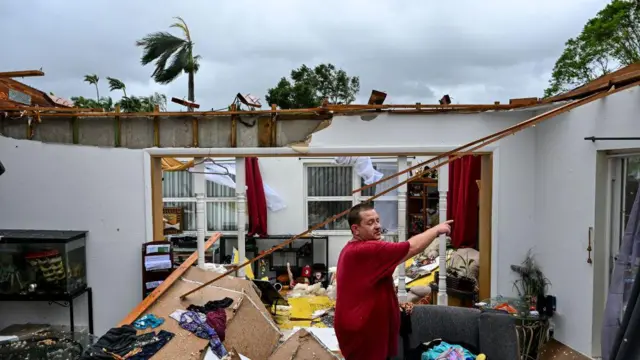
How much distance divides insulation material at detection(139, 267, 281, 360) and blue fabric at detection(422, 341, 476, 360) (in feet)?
4.95

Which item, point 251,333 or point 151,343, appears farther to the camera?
point 251,333

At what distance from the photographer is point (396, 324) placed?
2.34m

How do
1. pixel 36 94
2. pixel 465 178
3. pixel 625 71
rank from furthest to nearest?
pixel 465 178 → pixel 36 94 → pixel 625 71

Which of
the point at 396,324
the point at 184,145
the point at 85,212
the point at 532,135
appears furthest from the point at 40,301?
the point at 532,135

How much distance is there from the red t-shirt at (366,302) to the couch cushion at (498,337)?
147 cm

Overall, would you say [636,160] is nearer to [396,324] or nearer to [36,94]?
[396,324]

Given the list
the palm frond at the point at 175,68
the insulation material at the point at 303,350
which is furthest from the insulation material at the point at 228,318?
the palm frond at the point at 175,68

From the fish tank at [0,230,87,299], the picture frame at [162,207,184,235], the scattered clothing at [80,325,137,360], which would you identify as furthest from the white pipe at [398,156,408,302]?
the picture frame at [162,207,184,235]

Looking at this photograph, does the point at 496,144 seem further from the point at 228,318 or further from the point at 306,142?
the point at 228,318

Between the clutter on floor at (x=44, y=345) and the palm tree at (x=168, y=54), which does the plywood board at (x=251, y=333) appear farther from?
the palm tree at (x=168, y=54)

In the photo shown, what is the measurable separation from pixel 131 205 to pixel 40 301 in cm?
144

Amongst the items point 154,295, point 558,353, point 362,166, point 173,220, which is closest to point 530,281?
point 558,353

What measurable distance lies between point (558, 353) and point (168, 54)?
1324cm

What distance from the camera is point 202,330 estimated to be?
3.54 m
